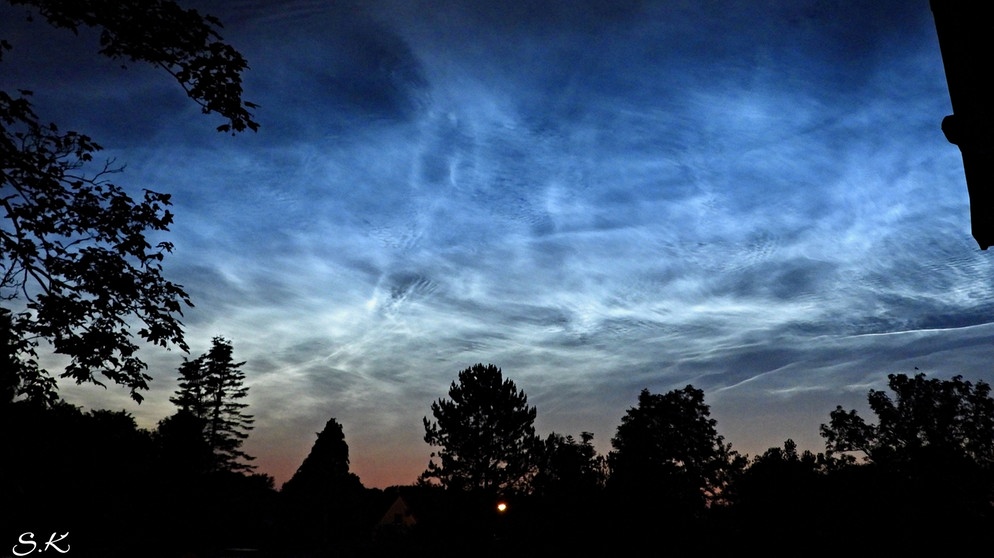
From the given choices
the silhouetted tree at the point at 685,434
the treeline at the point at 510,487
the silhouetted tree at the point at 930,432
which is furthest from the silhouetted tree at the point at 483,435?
the silhouetted tree at the point at 930,432

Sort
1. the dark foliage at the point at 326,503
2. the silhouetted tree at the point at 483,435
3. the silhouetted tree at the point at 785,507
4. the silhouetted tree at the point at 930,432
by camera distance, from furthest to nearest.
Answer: the dark foliage at the point at 326,503 → the silhouetted tree at the point at 483,435 → the silhouetted tree at the point at 930,432 → the silhouetted tree at the point at 785,507

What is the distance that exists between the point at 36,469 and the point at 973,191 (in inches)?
1537

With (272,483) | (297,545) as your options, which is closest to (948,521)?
(297,545)

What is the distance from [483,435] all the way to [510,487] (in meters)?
4.96

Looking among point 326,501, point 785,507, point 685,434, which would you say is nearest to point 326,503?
point 326,501

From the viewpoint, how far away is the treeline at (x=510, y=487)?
68.0 feet

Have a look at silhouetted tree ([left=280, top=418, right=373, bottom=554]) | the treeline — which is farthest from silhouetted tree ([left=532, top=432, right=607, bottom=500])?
silhouetted tree ([left=280, top=418, right=373, bottom=554])

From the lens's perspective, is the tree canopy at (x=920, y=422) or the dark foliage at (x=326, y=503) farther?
the dark foliage at (x=326, y=503)

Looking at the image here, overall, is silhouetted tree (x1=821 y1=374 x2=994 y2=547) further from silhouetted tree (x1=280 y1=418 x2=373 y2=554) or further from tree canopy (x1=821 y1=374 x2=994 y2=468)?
silhouetted tree (x1=280 y1=418 x2=373 y2=554)

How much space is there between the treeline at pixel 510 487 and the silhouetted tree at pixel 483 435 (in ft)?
0.44

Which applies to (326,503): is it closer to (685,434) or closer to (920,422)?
(685,434)

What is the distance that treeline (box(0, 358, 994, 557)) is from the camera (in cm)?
2073

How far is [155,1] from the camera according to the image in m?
7.05

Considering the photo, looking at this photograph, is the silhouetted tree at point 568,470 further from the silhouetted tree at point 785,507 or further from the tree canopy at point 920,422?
the tree canopy at point 920,422
